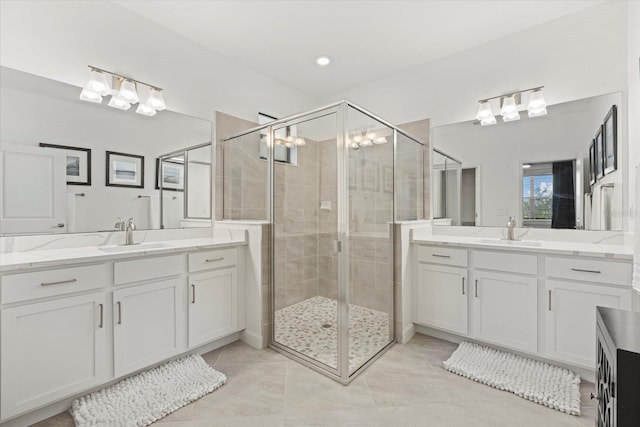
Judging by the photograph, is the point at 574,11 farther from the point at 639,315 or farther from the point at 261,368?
the point at 261,368

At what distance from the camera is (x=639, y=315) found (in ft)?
2.82

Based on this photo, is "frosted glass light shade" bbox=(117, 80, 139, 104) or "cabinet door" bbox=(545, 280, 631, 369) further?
"frosted glass light shade" bbox=(117, 80, 139, 104)

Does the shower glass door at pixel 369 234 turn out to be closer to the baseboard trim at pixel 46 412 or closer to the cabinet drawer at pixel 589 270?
the cabinet drawer at pixel 589 270

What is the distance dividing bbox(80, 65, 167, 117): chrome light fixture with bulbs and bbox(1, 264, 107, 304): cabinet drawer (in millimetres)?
1293

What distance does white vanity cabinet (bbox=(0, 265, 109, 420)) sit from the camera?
56.7 inches

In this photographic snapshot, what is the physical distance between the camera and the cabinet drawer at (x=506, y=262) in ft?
6.87

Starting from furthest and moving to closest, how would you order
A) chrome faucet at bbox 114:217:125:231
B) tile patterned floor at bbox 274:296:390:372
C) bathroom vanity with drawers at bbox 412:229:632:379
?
chrome faucet at bbox 114:217:125:231 → tile patterned floor at bbox 274:296:390:372 → bathroom vanity with drawers at bbox 412:229:632:379

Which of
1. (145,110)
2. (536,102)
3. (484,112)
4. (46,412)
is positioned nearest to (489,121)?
(484,112)

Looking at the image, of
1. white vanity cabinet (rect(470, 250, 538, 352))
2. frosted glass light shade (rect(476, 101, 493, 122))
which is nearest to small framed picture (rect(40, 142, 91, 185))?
white vanity cabinet (rect(470, 250, 538, 352))

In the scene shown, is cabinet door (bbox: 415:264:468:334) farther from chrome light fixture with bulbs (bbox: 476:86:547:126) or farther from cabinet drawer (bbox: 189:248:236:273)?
cabinet drawer (bbox: 189:248:236:273)

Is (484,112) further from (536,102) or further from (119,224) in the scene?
(119,224)

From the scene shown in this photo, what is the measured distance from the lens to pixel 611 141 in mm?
2230

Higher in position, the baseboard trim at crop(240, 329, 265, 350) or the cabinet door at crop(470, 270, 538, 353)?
the cabinet door at crop(470, 270, 538, 353)

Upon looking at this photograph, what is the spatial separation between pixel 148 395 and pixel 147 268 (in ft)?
2.49
